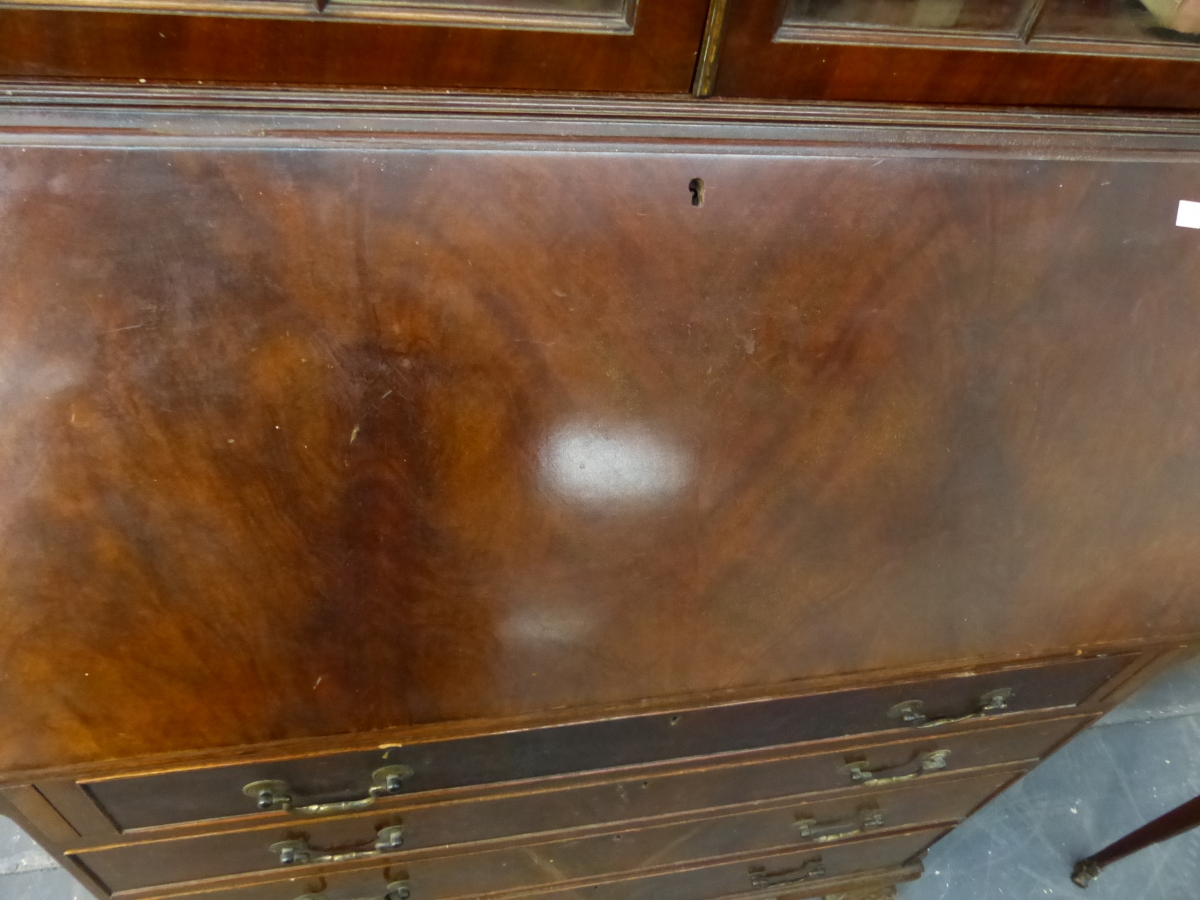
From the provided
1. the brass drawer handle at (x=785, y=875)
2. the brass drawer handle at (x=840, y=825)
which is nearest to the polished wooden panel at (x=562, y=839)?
the brass drawer handle at (x=840, y=825)

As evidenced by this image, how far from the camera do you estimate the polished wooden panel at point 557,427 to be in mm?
572

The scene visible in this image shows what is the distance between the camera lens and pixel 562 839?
93cm

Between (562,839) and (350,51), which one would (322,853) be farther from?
(350,51)

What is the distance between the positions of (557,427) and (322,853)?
0.54m

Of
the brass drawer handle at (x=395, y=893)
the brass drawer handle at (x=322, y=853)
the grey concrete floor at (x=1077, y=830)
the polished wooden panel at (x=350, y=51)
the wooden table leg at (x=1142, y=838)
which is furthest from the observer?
the grey concrete floor at (x=1077, y=830)

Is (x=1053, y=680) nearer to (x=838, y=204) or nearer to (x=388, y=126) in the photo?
(x=838, y=204)

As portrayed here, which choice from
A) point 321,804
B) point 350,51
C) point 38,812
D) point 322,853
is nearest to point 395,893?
point 322,853

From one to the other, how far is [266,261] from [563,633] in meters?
0.37

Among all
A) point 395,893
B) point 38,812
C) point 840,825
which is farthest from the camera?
point 840,825

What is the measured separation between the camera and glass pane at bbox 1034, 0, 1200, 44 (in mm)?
622

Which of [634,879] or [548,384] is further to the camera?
[634,879]

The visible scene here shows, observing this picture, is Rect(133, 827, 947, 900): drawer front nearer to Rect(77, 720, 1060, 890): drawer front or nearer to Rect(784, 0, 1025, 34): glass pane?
Rect(77, 720, 1060, 890): drawer front

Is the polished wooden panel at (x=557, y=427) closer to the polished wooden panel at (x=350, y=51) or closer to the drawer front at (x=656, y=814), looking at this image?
the polished wooden panel at (x=350, y=51)

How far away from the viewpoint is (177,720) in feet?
1.96
